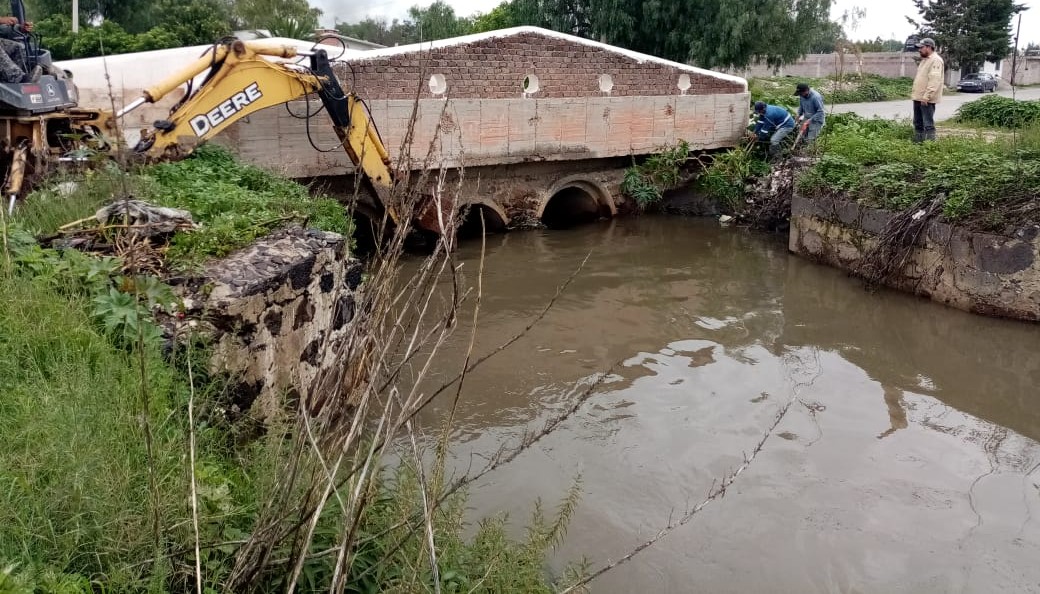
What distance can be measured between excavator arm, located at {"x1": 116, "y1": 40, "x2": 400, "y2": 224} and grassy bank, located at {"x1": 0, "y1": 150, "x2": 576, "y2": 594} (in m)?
2.64

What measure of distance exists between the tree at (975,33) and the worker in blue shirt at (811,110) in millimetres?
31491

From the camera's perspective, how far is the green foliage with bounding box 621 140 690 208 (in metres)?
13.7

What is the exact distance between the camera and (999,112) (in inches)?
637

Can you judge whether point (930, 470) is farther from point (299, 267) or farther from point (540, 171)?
point (540, 171)

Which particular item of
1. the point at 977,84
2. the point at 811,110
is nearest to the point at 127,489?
the point at 811,110

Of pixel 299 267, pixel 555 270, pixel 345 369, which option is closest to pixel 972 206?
pixel 555 270

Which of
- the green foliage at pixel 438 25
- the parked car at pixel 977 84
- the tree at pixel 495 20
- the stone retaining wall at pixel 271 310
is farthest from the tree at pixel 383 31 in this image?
the stone retaining wall at pixel 271 310

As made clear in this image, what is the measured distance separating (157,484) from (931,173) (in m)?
9.22

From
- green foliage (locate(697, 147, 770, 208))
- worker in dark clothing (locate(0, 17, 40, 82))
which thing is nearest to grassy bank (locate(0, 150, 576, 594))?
worker in dark clothing (locate(0, 17, 40, 82))

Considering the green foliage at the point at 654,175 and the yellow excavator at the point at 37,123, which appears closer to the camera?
the yellow excavator at the point at 37,123

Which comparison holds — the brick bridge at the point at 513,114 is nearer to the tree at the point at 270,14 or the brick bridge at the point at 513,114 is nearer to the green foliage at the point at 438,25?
the green foliage at the point at 438,25

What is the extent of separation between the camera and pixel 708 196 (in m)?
14.1

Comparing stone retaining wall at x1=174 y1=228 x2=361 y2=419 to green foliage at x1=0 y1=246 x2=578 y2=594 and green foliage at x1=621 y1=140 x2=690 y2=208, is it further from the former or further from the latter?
green foliage at x1=621 y1=140 x2=690 y2=208

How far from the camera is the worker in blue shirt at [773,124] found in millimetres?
13445
